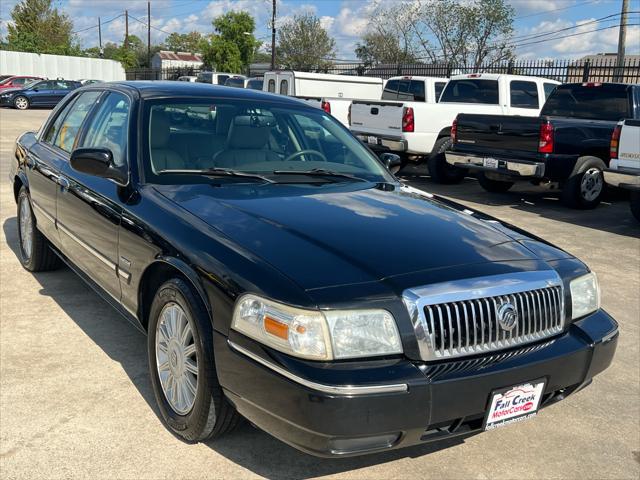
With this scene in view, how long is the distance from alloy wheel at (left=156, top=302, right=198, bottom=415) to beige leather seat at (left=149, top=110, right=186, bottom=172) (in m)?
0.94

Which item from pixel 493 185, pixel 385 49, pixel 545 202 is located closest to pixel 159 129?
pixel 545 202

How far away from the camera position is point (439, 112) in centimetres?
1220

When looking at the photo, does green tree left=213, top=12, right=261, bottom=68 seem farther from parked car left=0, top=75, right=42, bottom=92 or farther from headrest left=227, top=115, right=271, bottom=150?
headrest left=227, top=115, right=271, bottom=150

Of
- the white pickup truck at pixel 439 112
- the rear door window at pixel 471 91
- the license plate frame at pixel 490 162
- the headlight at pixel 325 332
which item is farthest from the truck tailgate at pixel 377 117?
the headlight at pixel 325 332

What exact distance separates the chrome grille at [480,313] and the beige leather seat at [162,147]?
1.78 m

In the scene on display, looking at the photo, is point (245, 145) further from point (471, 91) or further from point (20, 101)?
point (20, 101)

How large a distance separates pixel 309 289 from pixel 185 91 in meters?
2.22

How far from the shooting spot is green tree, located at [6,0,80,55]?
175ft

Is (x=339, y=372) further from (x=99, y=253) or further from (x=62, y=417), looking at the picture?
(x=99, y=253)

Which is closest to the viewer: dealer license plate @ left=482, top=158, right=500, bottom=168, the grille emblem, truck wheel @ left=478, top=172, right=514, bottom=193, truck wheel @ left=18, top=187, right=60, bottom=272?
the grille emblem

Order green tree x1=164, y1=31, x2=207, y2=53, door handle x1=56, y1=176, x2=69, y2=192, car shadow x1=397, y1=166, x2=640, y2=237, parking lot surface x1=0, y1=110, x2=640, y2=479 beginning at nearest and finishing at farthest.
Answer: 1. parking lot surface x1=0, y1=110, x2=640, y2=479
2. door handle x1=56, y1=176, x2=69, y2=192
3. car shadow x1=397, y1=166, x2=640, y2=237
4. green tree x1=164, y1=31, x2=207, y2=53

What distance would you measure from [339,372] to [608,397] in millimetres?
2210

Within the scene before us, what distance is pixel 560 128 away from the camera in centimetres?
995

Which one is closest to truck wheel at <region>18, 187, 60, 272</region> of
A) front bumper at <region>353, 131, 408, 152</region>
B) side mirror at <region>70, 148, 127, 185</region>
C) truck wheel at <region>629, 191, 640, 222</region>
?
side mirror at <region>70, 148, 127, 185</region>
